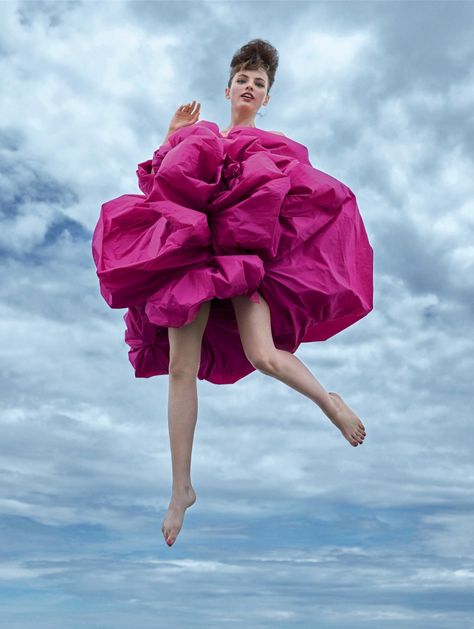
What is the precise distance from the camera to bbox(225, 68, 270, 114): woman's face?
17.2 ft

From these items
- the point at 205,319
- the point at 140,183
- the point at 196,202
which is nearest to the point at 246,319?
the point at 205,319

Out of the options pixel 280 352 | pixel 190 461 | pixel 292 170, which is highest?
pixel 292 170

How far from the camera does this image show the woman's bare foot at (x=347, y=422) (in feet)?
16.0

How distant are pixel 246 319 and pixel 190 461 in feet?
2.68

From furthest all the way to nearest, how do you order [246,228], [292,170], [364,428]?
[364,428], [292,170], [246,228]

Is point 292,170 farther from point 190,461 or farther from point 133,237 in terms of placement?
point 190,461

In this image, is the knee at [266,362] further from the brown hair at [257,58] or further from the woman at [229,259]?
the brown hair at [257,58]

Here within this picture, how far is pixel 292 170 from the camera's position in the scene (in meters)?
4.62

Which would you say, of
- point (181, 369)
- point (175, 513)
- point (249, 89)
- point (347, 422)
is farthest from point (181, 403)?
point (249, 89)

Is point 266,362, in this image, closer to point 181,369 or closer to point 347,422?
point 181,369

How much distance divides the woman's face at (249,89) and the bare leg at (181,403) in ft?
4.52

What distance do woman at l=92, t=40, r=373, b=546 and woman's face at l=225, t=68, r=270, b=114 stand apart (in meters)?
0.40

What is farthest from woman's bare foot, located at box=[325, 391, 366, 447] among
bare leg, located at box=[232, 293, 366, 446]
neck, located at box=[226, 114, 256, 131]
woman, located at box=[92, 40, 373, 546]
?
neck, located at box=[226, 114, 256, 131]

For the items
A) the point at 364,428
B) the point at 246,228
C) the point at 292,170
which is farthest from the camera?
the point at 364,428
